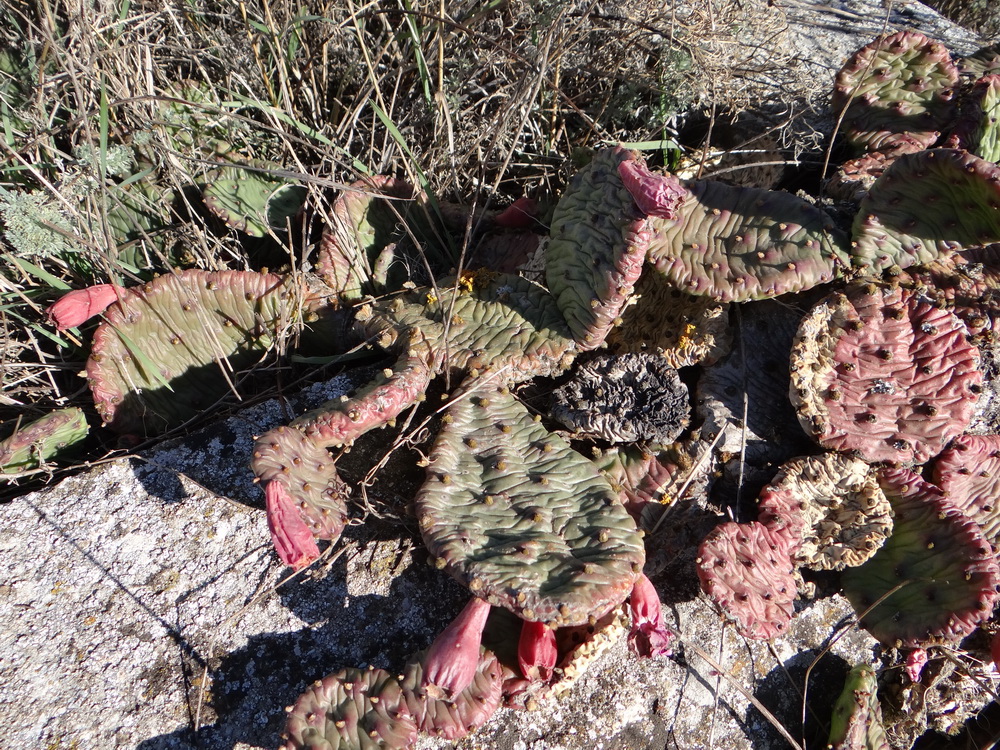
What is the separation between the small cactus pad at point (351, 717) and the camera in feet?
5.59

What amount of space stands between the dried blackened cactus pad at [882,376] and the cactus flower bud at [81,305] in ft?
7.38

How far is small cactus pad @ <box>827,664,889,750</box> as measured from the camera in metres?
Result: 2.01

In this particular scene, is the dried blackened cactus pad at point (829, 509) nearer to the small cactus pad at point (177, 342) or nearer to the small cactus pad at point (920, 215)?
the small cactus pad at point (920, 215)

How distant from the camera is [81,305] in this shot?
2.23 meters

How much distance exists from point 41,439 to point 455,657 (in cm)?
157

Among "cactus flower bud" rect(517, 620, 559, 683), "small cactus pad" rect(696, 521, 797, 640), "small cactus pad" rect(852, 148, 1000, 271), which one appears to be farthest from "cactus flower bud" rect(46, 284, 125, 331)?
"small cactus pad" rect(852, 148, 1000, 271)

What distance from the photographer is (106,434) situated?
98.3 inches

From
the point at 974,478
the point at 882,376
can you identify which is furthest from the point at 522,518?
the point at 974,478

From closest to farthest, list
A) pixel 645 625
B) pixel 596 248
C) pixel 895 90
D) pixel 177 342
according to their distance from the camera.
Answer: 1. pixel 645 625
2. pixel 596 248
3. pixel 177 342
4. pixel 895 90

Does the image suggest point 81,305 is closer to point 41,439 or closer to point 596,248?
point 41,439

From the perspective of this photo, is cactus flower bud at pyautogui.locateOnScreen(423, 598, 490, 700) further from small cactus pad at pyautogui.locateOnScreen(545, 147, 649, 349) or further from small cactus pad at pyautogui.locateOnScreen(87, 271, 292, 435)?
small cactus pad at pyautogui.locateOnScreen(87, 271, 292, 435)

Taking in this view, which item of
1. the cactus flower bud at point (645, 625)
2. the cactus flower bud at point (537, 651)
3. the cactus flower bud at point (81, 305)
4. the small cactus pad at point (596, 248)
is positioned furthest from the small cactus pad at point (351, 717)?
the cactus flower bud at point (81, 305)

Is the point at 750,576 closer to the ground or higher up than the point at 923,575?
higher up

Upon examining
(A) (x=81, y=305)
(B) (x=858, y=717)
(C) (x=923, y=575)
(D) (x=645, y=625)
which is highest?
(A) (x=81, y=305)
